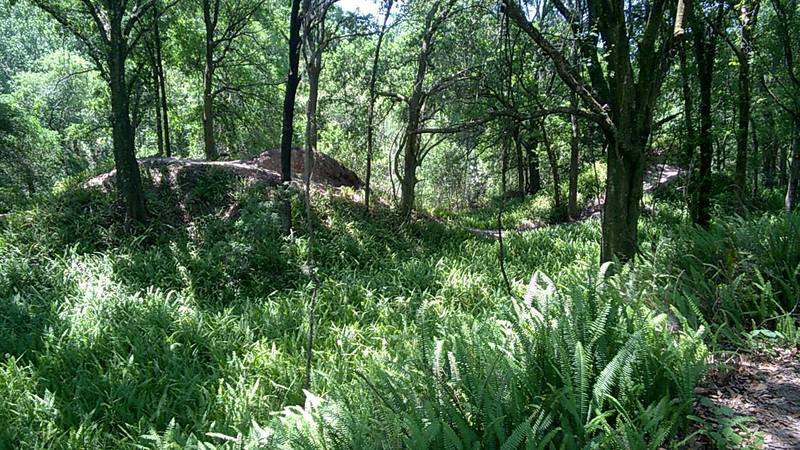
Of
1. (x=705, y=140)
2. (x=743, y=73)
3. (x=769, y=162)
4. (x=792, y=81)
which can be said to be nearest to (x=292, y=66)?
(x=705, y=140)

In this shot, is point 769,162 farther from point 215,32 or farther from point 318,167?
point 215,32

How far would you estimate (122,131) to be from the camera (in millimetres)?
8242

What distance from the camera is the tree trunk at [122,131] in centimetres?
794

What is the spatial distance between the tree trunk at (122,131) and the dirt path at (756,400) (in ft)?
30.4

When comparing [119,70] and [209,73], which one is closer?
[119,70]

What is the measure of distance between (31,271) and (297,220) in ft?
14.7

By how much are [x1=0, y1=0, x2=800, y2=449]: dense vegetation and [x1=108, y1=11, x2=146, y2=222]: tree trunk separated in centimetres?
4

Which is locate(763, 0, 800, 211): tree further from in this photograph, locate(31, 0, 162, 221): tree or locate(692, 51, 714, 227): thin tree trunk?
locate(31, 0, 162, 221): tree

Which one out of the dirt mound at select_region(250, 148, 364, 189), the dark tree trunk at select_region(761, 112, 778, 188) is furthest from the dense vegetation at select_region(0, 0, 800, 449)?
the dark tree trunk at select_region(761, 112, 778, 188)

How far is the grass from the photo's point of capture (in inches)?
84.4

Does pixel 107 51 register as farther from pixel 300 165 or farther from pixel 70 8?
pixel 300 165

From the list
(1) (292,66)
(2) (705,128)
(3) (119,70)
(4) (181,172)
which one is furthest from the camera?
(4) (181,172)

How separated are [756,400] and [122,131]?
9.58 m

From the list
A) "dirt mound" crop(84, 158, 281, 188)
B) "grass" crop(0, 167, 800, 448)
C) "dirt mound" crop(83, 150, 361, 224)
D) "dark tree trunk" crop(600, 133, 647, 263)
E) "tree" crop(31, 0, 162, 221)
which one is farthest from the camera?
"dirt mound" crop(84, 158, 281, 188)
